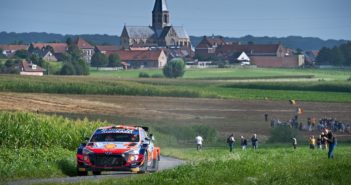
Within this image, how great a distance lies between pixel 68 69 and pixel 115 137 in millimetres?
86760

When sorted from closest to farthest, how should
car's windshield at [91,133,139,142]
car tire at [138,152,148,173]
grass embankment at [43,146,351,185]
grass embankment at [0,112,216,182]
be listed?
1. grass embankment at [43,146,351,185]
2. grass embankment at [0,112,216,182]
3. car tire at [138,152,148,173]
4. car's windshield at [91,133,139,142]

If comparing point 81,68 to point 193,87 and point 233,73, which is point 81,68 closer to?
point 193,87

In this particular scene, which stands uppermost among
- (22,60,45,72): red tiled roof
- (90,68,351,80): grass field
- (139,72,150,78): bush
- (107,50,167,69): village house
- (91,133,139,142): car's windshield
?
(91,133,139,142): car's windshield

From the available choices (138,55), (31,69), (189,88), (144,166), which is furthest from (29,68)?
(144,166)

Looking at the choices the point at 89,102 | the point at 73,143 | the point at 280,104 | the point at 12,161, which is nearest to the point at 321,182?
the point at 12,161

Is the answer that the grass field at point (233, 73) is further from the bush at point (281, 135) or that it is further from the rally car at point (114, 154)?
the rally car at point (114, 154)

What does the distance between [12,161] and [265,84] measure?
8802cm

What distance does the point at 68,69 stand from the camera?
111 meters

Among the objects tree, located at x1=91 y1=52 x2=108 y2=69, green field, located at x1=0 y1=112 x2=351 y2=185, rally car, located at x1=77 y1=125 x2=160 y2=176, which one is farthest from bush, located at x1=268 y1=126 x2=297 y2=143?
tree, located at x1=91 y1=52 x2=108 y2=69

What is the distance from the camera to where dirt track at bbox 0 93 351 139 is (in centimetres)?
6594

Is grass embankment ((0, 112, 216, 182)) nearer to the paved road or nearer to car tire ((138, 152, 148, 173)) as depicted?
the paved road

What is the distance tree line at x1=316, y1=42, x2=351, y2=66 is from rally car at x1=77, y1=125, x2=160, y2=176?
5158 inches

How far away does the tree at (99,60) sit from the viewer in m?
135

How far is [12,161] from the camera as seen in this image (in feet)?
81.5
